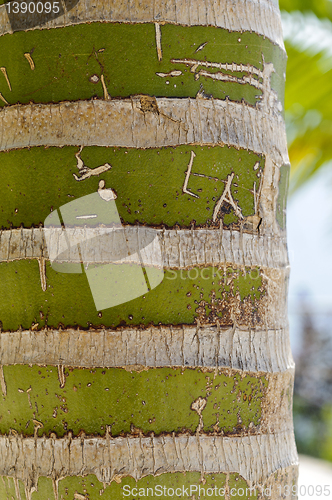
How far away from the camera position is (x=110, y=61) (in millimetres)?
1057

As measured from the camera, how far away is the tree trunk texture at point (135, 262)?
1.00m

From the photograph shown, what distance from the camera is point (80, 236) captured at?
101 centimetres

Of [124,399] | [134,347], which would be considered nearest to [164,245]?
[134,347]

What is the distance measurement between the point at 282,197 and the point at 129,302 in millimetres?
498

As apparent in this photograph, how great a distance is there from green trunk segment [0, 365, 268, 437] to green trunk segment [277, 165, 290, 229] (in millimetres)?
407

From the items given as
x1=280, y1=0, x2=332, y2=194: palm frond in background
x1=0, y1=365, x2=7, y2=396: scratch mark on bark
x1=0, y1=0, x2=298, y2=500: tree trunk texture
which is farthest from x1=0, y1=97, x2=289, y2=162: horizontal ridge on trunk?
x1=280, y1=0, x2=332, y2=194: palm frond in background

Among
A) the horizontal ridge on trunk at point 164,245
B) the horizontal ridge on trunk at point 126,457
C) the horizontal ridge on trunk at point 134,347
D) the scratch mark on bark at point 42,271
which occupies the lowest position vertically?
the horizontal ridge on trunk at point 126,457

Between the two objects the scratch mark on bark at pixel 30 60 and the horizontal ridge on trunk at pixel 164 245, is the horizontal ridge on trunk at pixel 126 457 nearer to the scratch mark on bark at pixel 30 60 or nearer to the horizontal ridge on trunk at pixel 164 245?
the horizontal ridge on trunk at pixel 164 245

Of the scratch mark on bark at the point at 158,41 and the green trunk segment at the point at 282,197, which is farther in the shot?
the green trunk segment at the point at 282,197

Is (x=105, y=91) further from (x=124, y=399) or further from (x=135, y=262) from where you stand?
(x=124, y=399)

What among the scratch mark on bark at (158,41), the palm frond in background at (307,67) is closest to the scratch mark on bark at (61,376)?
the scratch mark on bark at (158,41)

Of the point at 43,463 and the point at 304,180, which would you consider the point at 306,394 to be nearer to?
the point at 304,180

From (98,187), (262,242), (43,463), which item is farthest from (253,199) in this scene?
(43,463)

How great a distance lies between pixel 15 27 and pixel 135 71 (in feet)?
1.02
